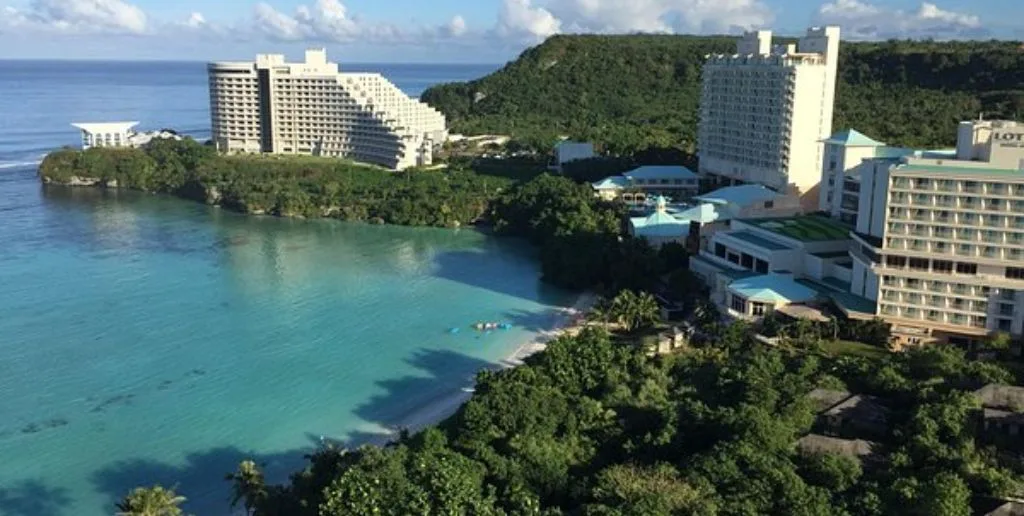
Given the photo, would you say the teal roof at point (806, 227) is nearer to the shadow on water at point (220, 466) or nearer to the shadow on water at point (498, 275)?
the shadow on water at point (498, 275)

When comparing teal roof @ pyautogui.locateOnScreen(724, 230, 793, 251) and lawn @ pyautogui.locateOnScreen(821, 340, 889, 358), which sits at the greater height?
teal roof @ pyautogui.locateOnScreen(724, 230, 793, 251)

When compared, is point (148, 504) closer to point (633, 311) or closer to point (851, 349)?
point (633, 311)

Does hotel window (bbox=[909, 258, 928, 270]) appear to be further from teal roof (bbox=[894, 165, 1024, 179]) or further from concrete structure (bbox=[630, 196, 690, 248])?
concrete structure (bbox=[630, 196, 690, 248])

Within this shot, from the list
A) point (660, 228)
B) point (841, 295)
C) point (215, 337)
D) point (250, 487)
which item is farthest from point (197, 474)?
point (660, 228)

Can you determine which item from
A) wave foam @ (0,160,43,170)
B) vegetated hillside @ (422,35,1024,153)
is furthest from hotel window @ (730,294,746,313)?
wave foam @ (0,160,43,170)

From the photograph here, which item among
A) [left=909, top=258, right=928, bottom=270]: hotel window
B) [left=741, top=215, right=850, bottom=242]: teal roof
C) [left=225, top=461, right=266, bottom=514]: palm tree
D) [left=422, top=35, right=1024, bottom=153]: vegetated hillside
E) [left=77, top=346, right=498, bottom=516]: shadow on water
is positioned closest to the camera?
[left=225, top=461, right=266, bottom=514]: palm tree

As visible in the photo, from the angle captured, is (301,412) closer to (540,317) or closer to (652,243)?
(540,317)

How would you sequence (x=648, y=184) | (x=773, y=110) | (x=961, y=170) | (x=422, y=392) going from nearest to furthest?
(x=961, y=170)
(x=422, y=392)
(x=773, y=110)
(x=648, y=184)
